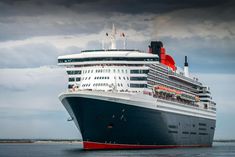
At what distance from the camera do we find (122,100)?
72.4 metres

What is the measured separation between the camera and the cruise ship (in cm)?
7175

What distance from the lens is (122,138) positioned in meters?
73.4

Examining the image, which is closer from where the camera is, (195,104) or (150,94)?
(150,94)

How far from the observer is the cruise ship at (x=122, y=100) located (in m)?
71.8

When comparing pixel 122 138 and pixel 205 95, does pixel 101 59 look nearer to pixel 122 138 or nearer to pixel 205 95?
pixel 122 138

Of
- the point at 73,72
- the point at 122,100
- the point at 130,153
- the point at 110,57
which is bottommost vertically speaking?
the point at 130,153

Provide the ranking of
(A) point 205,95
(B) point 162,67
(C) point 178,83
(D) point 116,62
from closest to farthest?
1. (D) point 116,62
2. (B) point 162,67
3. (C) point 178,83
4. (A) point 205,95

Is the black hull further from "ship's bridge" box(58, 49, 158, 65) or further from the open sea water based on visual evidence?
"ship's bridge" box(58, 49, 158, 65)

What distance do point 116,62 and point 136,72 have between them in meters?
3.00

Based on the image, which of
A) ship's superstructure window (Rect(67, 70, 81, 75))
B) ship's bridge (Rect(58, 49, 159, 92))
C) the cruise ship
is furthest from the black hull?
ship's superstructure window (Rect(67, 70, 81, 75))

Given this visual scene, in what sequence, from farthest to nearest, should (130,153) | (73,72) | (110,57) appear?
(73,72), (110,57), (130,153)

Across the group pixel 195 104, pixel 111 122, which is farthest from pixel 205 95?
pixel 111 122

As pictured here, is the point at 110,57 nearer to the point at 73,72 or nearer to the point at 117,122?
the point at 73,72

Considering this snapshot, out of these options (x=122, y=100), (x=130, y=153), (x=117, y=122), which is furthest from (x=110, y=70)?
(x=130, y=153)
